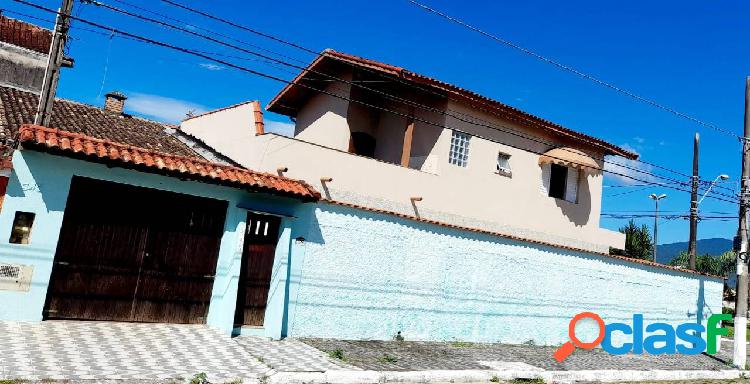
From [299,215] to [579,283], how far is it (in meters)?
9.96

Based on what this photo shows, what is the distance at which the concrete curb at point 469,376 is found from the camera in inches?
333

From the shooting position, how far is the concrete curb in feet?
27.8

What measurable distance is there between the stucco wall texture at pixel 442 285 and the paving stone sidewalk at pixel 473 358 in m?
0.48

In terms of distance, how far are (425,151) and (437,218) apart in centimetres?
229

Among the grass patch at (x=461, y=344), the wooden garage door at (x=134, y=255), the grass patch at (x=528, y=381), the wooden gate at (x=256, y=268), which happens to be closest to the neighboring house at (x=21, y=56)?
the wooden garage door at (x=134, y=255)

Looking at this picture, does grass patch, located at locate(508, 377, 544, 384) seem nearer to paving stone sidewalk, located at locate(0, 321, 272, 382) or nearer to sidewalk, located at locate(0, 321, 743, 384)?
sidewalk, located at locate(0, 321, 743, 384)

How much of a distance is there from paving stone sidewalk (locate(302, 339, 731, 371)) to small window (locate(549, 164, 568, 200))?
5.98m

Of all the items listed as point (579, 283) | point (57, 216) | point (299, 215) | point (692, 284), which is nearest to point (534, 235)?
point (579, 283)

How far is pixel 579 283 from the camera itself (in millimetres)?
16844

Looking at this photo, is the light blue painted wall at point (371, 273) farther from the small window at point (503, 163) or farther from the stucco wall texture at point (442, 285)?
the small window at point (503, 163)

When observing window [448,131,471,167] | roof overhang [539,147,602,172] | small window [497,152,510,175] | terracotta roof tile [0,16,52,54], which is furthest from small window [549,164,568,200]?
terracotta roof tile [0,16,52,54]

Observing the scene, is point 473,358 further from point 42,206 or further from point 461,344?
point 42,206

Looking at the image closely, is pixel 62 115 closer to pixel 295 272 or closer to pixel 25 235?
pixel 25 235

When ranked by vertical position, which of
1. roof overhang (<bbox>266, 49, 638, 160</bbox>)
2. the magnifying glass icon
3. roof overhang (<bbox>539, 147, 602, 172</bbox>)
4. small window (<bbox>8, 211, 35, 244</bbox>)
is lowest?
the magnifying glass icon
